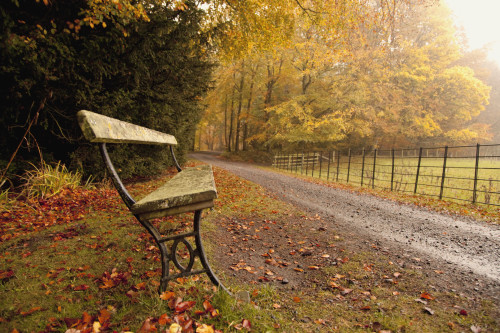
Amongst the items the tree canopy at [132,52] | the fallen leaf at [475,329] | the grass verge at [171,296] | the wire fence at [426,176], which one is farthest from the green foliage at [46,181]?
the wire fence at [426,176]

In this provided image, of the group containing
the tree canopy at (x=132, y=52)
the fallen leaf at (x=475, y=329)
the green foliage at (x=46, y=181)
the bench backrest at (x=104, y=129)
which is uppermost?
the tree canopy at (x=132, y=52)

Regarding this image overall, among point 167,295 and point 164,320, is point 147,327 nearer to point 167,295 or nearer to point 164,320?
point 164,320

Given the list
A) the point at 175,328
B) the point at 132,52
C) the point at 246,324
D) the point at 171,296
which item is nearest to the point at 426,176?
the point at 132,52

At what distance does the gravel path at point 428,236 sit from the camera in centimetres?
237

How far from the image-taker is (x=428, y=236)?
3584 millimetres

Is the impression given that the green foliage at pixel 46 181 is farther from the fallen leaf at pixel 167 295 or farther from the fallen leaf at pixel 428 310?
the fallen leaf at pixel 428 310

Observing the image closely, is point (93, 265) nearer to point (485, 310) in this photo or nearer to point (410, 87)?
point (485, 310)

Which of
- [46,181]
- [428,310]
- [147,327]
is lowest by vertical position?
[428,310]

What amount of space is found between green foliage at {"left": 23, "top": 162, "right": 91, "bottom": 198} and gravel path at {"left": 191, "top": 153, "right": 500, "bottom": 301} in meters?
Result: 4.40

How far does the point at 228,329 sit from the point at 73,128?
5054 millimetres

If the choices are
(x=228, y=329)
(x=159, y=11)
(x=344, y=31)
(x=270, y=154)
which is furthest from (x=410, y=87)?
(x=228, y=329)

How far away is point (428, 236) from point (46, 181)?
6226mm

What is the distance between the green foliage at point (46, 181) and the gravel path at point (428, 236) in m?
4.40

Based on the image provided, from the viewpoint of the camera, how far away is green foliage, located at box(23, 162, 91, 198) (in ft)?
13.2
